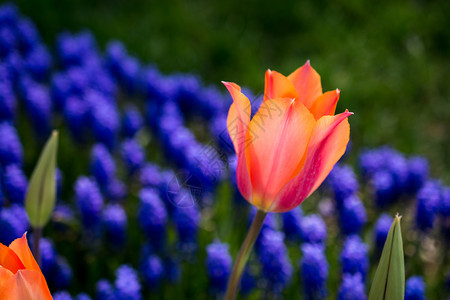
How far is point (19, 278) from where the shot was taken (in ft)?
2.39

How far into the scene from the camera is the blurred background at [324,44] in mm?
3948

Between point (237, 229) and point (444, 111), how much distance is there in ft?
8.43

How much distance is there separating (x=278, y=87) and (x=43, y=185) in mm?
616

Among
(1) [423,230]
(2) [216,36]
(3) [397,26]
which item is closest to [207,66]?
(2) [216,36]

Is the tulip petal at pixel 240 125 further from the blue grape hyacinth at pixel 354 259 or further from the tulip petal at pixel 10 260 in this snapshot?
the blue grape hyacinth at pixel 354 259

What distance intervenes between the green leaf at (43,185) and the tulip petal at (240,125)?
453mm

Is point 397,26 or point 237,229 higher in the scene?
point 397,26

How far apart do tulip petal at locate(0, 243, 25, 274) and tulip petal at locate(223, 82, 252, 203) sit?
0.42 meters

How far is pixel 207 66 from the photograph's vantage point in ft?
13.9

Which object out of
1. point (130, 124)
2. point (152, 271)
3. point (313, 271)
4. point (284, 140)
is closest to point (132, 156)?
point (130, 124)

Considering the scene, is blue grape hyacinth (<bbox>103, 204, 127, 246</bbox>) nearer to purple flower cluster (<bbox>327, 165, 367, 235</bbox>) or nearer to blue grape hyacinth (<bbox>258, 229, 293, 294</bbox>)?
blue grape hyacinth (<bbox>258, 229, 293, 294</bbox>)

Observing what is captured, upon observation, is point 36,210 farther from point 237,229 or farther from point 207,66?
point 207,66

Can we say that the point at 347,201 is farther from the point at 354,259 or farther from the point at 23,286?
the point at 23,286

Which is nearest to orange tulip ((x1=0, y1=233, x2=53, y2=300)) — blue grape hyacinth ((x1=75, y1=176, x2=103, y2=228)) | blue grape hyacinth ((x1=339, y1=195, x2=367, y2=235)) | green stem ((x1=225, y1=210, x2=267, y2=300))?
green stem ((x1=225, y1=210, x2=267, y2=300))
